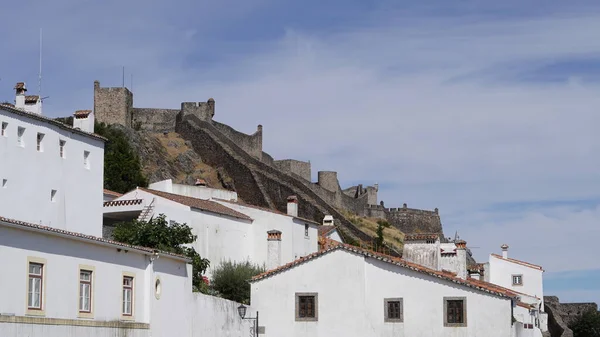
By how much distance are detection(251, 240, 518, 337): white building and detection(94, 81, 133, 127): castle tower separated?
2500 inches

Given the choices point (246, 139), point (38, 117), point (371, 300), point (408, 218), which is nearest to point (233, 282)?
point (38, 117)

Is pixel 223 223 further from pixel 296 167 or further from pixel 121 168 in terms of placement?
pixel 296 167

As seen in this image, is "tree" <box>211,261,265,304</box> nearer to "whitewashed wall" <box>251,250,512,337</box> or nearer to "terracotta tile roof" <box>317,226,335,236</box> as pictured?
"whitewashed wall" <box>251,250,512,337</box>

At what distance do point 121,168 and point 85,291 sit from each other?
49.8 meters

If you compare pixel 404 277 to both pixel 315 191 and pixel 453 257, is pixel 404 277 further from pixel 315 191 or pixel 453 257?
pixel 315 191

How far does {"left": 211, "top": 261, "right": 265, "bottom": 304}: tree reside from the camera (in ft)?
162

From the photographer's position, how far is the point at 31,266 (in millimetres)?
29562

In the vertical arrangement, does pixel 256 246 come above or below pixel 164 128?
below

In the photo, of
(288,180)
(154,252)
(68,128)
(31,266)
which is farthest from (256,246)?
(288,180)

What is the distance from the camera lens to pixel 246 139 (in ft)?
357

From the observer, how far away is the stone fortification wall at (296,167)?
11356 cm

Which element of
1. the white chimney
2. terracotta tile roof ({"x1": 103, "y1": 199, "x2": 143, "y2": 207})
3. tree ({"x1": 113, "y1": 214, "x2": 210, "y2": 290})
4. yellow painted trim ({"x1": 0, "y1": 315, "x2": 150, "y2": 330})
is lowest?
yellow painted trim ({"x1": 0, "y1": 315, "x2": 150, "y2": 330})

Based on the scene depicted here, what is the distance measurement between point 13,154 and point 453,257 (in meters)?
19.6

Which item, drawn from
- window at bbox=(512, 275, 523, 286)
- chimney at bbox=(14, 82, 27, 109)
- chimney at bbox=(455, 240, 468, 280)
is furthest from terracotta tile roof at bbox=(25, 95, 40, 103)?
window at bbox=(512, 275, 523, 286)
